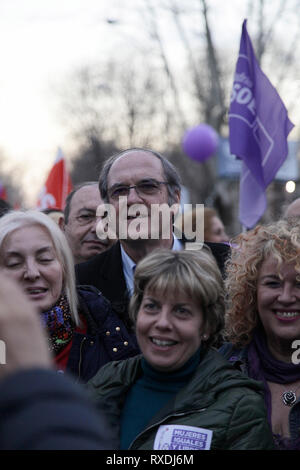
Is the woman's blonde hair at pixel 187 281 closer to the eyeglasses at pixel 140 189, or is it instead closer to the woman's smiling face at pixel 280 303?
the woman's smiling face at pixel 280 303

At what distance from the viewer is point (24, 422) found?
0.89m

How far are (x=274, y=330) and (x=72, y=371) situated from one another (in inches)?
37.2

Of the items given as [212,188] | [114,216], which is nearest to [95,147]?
[212,188]

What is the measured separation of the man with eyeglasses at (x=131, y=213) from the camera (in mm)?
3615

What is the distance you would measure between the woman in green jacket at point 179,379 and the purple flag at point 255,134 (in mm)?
2270

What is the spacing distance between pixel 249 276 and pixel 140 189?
104cm

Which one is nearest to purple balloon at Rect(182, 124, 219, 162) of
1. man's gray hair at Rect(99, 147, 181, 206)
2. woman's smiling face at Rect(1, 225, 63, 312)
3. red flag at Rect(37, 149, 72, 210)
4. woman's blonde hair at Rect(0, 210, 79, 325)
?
red flag at Rect(37, 149, 72, 210)

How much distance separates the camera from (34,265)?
302cm

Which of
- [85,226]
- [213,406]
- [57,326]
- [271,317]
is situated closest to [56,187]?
[85,226]

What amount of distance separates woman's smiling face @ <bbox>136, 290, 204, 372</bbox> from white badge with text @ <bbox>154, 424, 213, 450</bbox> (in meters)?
0.27

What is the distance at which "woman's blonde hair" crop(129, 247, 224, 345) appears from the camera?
100 inches

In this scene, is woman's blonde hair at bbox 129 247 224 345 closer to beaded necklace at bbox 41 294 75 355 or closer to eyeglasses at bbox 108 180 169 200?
beaded necklace at bbox 41 294 75 355
